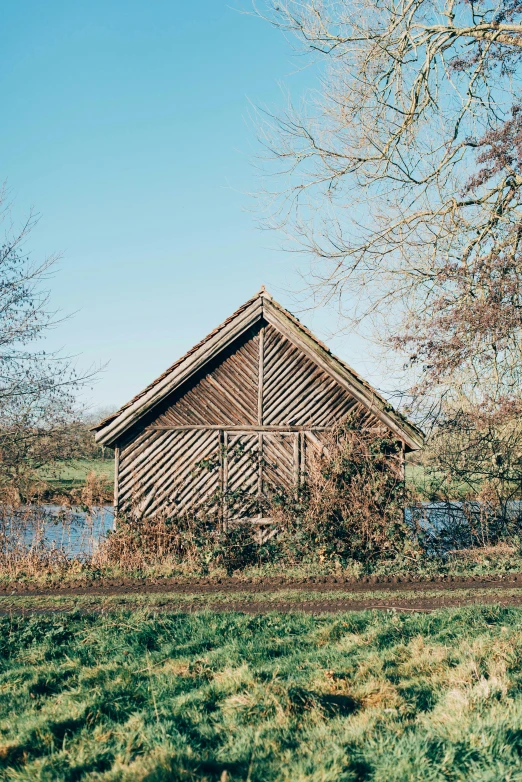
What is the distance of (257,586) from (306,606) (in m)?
1.96

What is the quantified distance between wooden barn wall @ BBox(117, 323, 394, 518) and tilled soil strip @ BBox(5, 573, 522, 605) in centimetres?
256

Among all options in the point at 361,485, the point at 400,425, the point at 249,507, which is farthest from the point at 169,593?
the point at 400,425

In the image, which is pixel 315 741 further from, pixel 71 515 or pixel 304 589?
pixel 71 515

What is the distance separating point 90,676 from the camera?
595 centimetres

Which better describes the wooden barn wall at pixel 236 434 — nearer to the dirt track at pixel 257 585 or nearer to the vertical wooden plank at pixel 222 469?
the vertical wooden plank at pixel 222 469

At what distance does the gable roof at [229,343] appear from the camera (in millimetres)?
14398

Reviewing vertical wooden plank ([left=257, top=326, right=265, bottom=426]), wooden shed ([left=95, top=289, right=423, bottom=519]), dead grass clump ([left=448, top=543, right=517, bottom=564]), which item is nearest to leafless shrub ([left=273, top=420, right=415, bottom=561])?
wooden shed ([left=95, top=289, right=423, bottom=519])

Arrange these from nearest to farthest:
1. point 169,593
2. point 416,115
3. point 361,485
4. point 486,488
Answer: point 169,593 < point 416,115 < point 361,485 < point 486,488

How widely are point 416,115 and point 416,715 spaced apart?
12.0 metres

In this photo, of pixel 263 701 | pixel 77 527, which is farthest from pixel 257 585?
pixel 263 701

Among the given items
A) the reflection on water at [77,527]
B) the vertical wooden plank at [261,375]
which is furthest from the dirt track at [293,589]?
the vertical wooden plank at [261,375]

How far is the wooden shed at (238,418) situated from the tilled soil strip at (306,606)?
4.30 m

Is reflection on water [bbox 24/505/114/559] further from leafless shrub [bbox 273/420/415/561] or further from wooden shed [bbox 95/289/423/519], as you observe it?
leafless shrub [bbox 273/420/415/561]

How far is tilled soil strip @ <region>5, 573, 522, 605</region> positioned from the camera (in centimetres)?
1150
